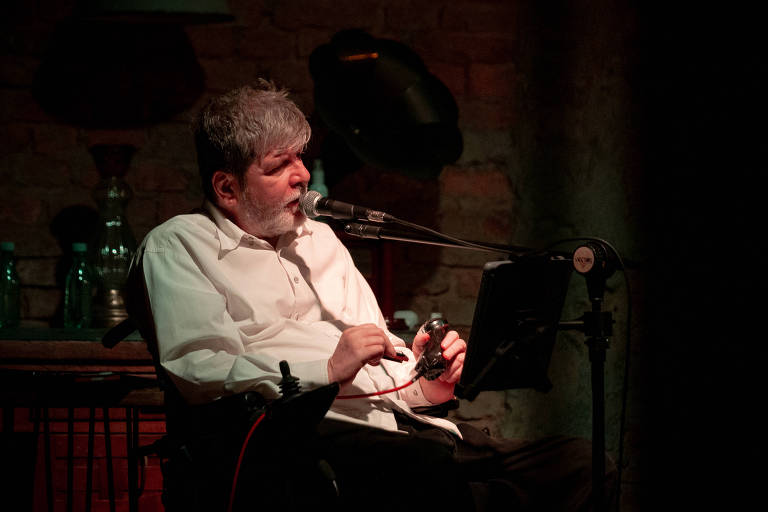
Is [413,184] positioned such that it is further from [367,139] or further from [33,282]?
[33,282]

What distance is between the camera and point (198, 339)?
1937mm

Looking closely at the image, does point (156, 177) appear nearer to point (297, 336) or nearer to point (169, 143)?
point (169, 143)

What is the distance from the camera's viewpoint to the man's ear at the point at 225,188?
229 cm

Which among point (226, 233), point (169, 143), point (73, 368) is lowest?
point (73, 368)

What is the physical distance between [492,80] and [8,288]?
2032 mm

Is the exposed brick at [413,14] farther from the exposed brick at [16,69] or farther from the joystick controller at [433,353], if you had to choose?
the joystick controller at [433,353]

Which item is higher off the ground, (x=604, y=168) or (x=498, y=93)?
(x=498, y=93)

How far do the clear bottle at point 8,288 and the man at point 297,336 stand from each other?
4.10 ft

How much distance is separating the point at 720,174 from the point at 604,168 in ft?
1.71

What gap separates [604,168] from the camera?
3234mm

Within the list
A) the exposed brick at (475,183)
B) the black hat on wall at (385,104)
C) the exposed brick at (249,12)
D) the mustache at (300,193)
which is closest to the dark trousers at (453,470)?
→ the mustache at (300,193)

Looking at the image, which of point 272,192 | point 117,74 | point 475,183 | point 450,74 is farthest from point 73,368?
point 450,74

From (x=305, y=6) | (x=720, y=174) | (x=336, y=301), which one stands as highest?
(x=305, y=6)

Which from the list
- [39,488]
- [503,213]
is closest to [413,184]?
[503,213]
